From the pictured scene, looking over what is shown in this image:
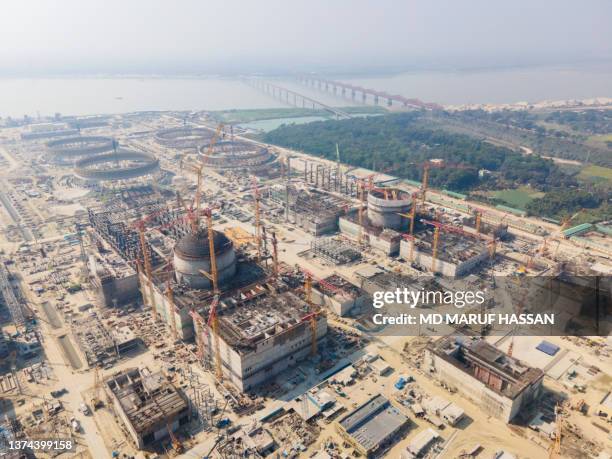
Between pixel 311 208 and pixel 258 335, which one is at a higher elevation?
pixel 311 208

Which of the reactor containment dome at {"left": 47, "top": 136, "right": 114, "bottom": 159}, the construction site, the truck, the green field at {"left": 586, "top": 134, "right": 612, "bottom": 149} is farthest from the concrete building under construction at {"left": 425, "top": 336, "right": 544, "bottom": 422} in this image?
the green field at {"left": 586, "top": 134, "right": 612, "bottom": 149}

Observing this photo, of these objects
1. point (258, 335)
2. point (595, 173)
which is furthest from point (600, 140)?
point (258, 335)

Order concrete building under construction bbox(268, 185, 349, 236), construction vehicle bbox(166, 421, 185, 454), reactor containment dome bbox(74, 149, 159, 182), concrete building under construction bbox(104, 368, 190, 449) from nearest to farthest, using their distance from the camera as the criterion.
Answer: construction vehicle bbox(166, 421, 185, 454) < concrete building under construction bbox(104, 368, 190, 449) < concrete building under construction bbox(268, 185, 349, 236) < reactor containment dome bbox(74, 149, 159, 182)

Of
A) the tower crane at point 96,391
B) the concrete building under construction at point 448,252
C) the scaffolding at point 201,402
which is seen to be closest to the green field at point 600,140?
the concrete building under construction at point 448,252

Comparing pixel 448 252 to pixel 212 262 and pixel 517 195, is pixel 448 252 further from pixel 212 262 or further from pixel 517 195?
pixel 517 195

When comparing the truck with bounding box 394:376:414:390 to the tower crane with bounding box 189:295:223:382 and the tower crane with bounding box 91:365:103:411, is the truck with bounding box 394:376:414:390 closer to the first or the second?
the tower crane with bounding box 189:295:223:382

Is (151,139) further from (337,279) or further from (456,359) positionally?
(456,359)

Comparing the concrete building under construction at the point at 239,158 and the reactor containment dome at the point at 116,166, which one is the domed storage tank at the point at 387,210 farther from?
the reactor containment dome at the point at 116,166
